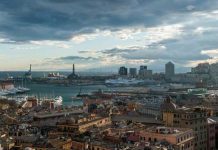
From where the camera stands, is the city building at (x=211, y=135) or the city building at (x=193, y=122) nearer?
the city building at (x=193, y=122)

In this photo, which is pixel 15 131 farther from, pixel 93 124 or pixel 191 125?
pixel 191 125

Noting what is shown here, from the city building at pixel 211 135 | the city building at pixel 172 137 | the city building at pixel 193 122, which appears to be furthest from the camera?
the city building at pixel 211 135

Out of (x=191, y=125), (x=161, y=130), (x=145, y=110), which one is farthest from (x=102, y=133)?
(x=145, y=110)

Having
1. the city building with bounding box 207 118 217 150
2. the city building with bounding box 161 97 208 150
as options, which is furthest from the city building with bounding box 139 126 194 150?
the city building with bounding box 207 118 217 150

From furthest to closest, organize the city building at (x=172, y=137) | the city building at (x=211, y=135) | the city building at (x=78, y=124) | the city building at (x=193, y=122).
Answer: the city building at (x=78, y=124) → the city building at (x=211, y=135) → the city building at (x=193, y=122) → the city building at (x=172, y=137)

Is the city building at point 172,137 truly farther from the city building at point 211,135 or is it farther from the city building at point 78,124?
the city building at point 78,124

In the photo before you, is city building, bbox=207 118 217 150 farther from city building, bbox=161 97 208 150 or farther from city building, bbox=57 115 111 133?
city building, bbox=57 115 111 133

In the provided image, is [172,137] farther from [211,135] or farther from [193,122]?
[211,135]

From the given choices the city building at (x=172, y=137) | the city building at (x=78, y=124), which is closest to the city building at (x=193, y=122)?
the city building at (x=172, y=137)

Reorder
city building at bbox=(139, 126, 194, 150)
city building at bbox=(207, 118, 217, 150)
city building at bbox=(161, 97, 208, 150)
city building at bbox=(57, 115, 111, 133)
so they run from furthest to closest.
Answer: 1. city building at bbox=(57, 115, 111, 133)
2. city building at bbox=(207, 118, 217, 150)
3. city building at bbox=(161, 97, 208, 150)
4. city building at bbox=(139, 126, 194, 150)
